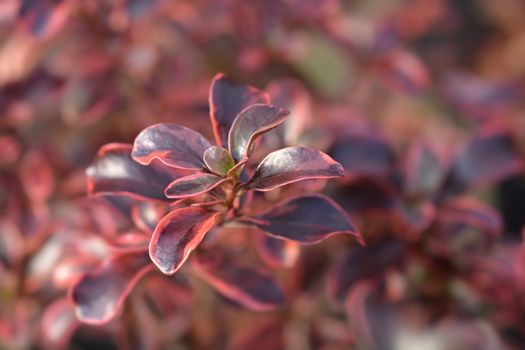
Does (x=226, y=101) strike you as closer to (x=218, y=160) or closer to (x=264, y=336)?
(x=218, y=160)

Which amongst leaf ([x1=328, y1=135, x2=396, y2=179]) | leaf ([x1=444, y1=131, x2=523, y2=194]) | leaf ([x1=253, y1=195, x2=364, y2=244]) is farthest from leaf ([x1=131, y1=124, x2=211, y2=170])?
leaf ([x1=444, y1=131, x2=523, y2=194])

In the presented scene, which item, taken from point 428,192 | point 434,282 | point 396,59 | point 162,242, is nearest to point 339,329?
point 434,282

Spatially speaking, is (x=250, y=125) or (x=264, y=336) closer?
(x=250, y=125)

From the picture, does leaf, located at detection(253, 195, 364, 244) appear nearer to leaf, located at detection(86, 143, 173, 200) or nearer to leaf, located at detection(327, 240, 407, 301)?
leaf, located at detection(86, 143, 173, 200)

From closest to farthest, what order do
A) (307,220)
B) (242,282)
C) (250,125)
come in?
(250,125), (307,220), (242,282)

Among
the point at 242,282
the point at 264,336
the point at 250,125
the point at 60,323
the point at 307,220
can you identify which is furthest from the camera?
the point at 264,336

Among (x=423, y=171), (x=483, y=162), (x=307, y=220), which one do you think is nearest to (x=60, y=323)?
(x=307, y=220)

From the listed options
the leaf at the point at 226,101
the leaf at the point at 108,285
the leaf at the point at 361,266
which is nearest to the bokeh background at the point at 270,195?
the leaf at the point at 361,266

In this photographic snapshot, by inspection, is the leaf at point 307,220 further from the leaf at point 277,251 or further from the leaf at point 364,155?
the leaf at point 364,155
